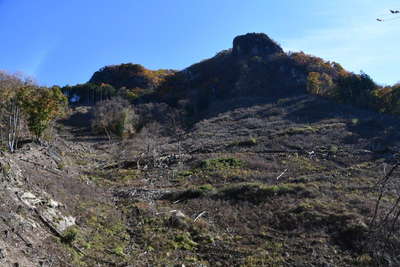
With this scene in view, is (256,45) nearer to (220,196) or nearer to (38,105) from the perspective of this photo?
(38,105)

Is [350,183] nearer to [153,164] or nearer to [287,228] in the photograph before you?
[287,228]

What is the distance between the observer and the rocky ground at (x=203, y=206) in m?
9.84

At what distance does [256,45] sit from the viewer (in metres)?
73.8

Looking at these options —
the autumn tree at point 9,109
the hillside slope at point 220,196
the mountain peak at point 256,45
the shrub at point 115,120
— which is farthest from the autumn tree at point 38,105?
the mountain peak at point 256,45

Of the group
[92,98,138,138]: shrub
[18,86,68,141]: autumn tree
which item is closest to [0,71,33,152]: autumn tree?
[18,86,68,141]: autumn tree

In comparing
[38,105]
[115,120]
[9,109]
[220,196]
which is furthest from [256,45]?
[220,196]

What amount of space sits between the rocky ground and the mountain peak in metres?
46.3

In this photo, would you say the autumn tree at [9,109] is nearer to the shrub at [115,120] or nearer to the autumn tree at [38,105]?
the autumn tree at [38,105]

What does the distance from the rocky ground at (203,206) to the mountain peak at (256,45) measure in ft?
152

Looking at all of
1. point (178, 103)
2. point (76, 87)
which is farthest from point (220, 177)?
point (76, 87)

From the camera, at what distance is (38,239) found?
905 cm

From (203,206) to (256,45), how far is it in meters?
64.1

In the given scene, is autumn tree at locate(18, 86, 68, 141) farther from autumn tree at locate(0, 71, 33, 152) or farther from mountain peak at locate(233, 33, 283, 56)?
mountain peak at locate(233, 33, 283, 56)

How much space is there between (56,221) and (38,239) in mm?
1495
